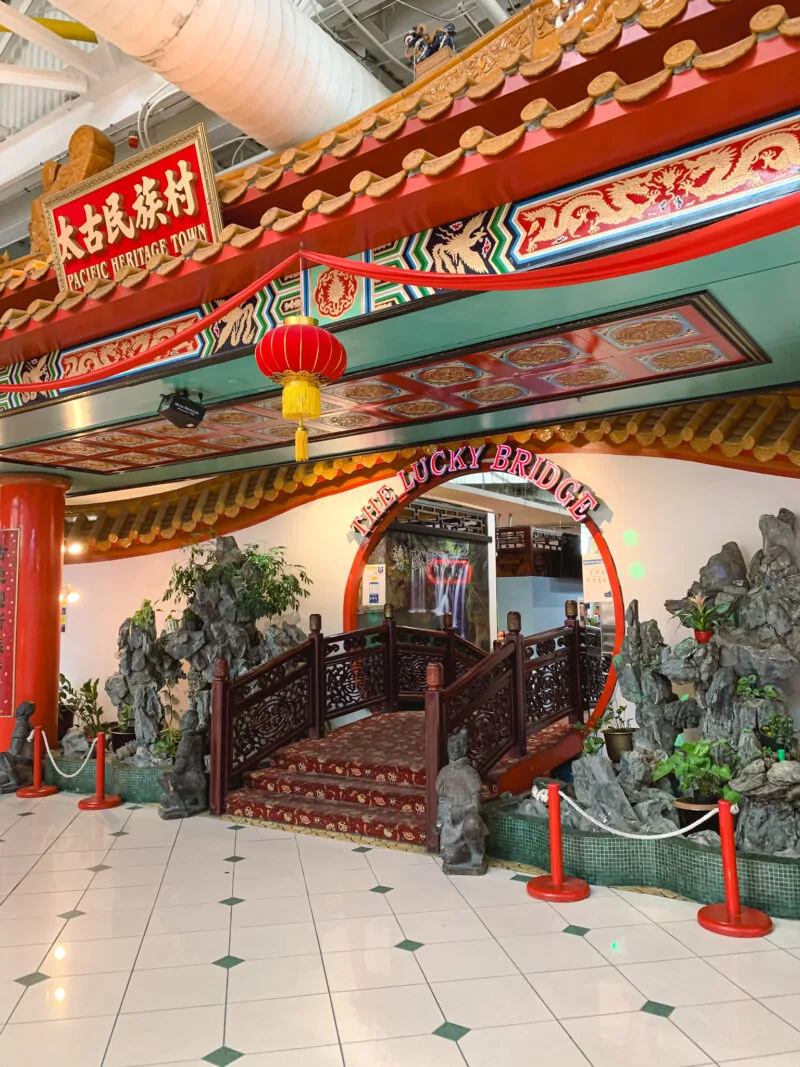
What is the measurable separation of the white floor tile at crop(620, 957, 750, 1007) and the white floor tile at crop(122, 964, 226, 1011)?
6.19 feet

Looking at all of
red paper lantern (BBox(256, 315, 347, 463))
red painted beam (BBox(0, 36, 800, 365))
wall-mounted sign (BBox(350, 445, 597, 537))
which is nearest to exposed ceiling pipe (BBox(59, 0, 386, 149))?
red painted beam (BBox(0, 36, 800, 365))

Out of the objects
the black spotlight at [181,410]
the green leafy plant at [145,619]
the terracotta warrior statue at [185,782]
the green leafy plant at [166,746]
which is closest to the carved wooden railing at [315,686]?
the terracotta warrior statue at [185,782]

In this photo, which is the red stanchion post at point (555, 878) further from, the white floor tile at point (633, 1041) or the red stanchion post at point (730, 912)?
the white floor tile at point (633, 1041)

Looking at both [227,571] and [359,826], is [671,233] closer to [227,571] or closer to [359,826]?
[359,826]

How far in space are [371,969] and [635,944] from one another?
133 cm

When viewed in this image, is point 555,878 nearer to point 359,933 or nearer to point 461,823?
point 461,823

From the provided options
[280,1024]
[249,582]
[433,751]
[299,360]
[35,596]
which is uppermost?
[299,360]

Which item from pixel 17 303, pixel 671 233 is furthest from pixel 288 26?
pixel 671 233

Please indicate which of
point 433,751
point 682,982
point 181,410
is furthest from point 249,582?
point 682,982

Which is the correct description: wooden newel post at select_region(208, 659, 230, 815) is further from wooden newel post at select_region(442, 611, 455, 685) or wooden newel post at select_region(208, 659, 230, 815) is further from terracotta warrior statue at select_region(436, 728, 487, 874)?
wooden newel post at select_region(442, 611, 455, 685)

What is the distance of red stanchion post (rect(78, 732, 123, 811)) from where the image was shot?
684 cm

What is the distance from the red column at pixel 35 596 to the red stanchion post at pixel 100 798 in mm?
1819

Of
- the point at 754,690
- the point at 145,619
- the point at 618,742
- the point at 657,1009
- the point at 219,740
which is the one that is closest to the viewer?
the point at 657,1009

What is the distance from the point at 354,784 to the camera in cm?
638
